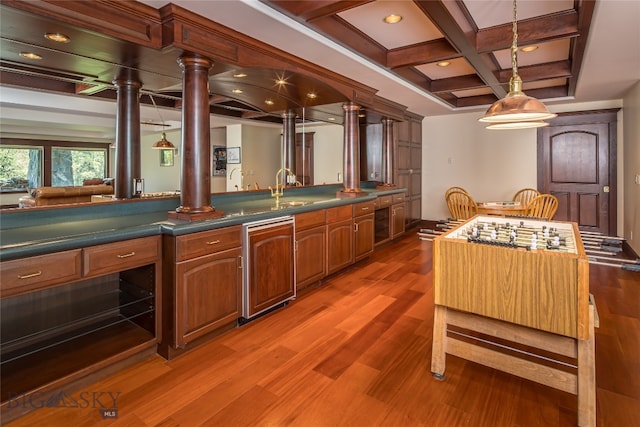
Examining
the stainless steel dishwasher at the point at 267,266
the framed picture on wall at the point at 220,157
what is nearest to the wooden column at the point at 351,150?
the stainless steel dishwasher at the point at 267,266

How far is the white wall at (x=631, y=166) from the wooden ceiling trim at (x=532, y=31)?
7.83 feet

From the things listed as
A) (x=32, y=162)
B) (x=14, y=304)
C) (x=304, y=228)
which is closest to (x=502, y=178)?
(x=304, y=228)

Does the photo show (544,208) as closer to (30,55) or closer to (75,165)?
(30,55)

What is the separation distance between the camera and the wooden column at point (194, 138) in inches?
96.3

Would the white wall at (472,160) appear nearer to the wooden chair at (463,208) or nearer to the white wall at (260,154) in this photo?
the wooden chair at (463,208)

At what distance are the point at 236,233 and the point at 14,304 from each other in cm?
132

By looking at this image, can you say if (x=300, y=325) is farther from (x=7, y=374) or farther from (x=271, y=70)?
(x=271, y=70)

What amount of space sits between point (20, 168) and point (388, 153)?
8708 mm

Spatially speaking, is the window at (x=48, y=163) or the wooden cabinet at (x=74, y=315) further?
the window at (x=48, y=163)

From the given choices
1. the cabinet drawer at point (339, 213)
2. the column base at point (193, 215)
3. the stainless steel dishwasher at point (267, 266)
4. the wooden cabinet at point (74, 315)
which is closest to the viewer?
the wooden cabinet at point (74, 315)

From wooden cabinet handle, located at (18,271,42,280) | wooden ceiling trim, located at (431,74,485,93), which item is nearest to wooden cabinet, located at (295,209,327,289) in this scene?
wooden cabinet handle, located at (18,271,42,280)

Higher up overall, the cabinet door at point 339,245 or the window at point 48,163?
the window at point 48,163

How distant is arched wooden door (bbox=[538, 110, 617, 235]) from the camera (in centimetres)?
558

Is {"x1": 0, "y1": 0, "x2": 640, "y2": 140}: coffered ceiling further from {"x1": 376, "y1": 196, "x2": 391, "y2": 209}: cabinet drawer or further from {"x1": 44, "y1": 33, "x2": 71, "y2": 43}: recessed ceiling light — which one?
{"x1": 376, "y1": 196, "x2": 391, "y2": 209}: cabinet drawer
